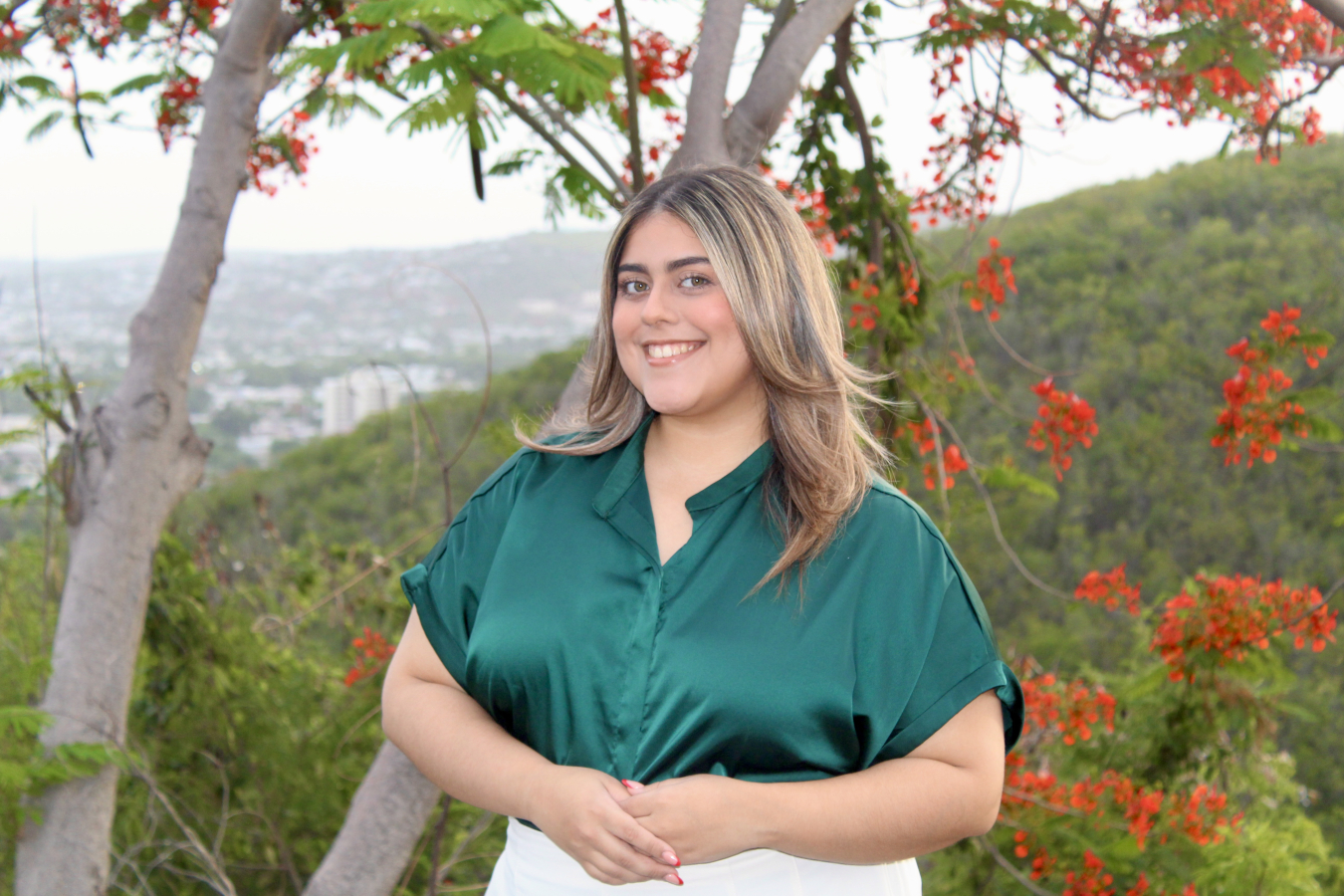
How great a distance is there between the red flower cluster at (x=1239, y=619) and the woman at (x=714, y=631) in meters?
2.00

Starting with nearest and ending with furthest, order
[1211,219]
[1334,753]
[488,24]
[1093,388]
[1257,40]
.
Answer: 1. [488,24]
2. [1257,40]
3. [1334,753]
4. [1093,388]
5. [1211,219]

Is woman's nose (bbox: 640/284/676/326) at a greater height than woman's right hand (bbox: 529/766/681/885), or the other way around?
woman's nose (bbox: 640/284/676/326)

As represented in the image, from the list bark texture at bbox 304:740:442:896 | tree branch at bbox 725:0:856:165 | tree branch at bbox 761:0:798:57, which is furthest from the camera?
tree branch at bbox 761:0:798:57

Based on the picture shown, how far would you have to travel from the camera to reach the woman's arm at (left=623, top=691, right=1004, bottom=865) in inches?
38.1

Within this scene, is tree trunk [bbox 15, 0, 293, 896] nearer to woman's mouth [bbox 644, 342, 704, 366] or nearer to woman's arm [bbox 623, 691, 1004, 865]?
woman's mouth [bbox 644, 342, 704, 366]

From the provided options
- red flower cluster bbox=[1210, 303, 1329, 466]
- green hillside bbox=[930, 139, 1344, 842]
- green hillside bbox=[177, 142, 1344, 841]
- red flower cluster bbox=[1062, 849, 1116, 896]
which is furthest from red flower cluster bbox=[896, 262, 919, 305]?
green hillside bbox=[930, 139, 1344, 842]

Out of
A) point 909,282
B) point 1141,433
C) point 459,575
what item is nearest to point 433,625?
point 459,575

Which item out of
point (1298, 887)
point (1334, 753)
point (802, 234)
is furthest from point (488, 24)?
point (1334, 753)

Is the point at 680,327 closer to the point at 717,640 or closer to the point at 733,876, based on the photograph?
the point at 717,640

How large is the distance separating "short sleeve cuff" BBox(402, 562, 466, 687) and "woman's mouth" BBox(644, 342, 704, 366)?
381mm

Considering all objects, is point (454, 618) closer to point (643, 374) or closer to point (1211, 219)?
point (643, 374)

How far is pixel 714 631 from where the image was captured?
3.50ft

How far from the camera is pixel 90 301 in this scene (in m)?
13.0

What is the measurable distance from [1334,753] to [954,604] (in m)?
23.5
